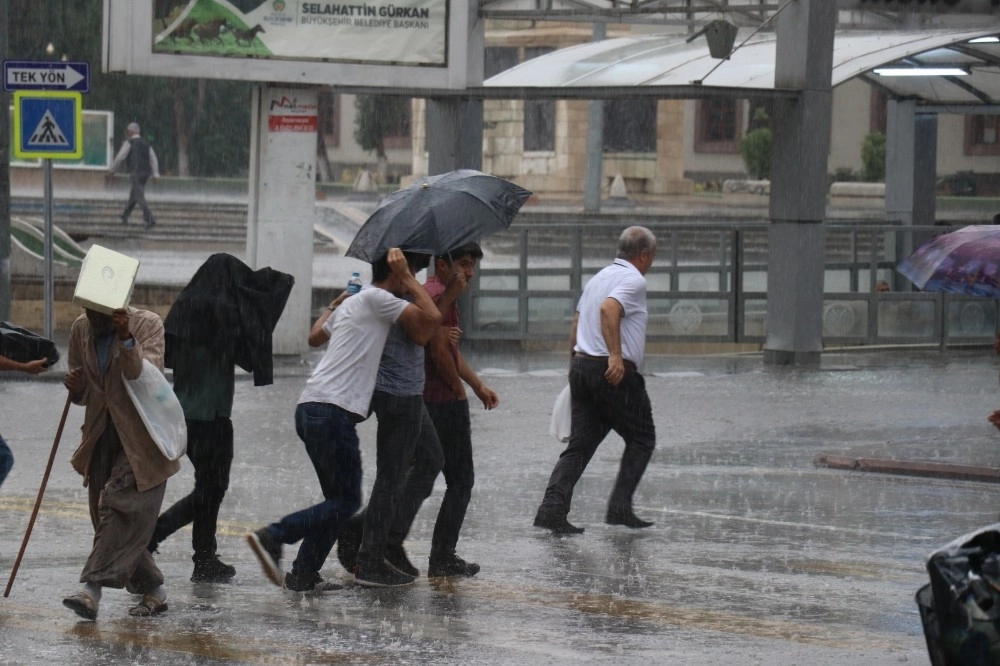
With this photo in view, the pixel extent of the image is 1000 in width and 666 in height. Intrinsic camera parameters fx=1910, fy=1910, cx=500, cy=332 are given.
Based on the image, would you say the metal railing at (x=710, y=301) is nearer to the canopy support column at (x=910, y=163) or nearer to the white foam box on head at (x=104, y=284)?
the canopy support column at (x=910, y=163)

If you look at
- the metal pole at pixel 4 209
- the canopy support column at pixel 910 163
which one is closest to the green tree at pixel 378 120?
the canopy support column at pixel 910 163

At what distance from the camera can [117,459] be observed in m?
7.57

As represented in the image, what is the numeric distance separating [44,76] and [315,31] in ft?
9.34

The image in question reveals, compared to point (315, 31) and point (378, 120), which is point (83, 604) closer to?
point (315, 31)

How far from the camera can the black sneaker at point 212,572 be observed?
8.42 metres

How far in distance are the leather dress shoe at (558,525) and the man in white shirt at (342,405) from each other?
209cm

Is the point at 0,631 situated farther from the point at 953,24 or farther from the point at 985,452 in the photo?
the point at 953,24

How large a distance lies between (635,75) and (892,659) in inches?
597

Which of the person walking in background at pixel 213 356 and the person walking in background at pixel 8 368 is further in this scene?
the person walking in background at pixel 213 356

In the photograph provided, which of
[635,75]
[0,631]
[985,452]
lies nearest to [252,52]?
[635,75]

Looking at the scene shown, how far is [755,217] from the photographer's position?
45344mm

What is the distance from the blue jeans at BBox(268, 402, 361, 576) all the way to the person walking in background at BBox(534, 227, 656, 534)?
7.17 feet

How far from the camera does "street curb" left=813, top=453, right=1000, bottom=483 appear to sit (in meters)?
12.2

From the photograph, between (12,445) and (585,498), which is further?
(12,445)
